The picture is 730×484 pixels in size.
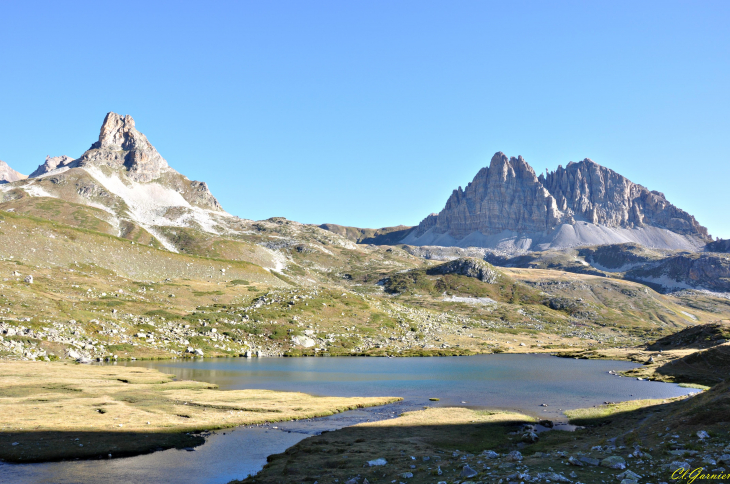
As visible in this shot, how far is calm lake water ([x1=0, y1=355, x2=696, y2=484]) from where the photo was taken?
3092 centimetres

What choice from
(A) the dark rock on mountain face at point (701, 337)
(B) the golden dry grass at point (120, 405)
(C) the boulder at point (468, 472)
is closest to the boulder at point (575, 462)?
(C) the boulder at point (468, 472)

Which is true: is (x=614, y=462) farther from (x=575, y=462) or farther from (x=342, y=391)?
(x=342, y=391)

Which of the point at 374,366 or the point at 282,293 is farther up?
the point at 282,293

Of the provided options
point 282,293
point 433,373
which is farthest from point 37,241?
point 433,373

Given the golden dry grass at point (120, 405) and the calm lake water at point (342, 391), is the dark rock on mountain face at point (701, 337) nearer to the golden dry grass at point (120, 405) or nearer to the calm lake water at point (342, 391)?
the calm lake water at point (342, 391)

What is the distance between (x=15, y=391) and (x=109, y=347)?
173 ft

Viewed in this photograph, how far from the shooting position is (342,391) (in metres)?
70.9

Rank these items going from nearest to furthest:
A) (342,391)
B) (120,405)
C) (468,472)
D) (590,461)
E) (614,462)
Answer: (614,462) < (590,461) < (468,472) < (120,405) < (342,391)

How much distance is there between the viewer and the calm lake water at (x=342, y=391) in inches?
1217

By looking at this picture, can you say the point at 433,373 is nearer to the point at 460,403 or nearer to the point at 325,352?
the point at 460,403

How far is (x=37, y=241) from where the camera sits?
582 feet

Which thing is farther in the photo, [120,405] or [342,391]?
[342,391]

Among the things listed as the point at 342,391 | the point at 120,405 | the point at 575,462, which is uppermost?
the point at 575,462

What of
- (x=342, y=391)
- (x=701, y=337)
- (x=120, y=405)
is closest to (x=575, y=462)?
(x=120, y=405)
